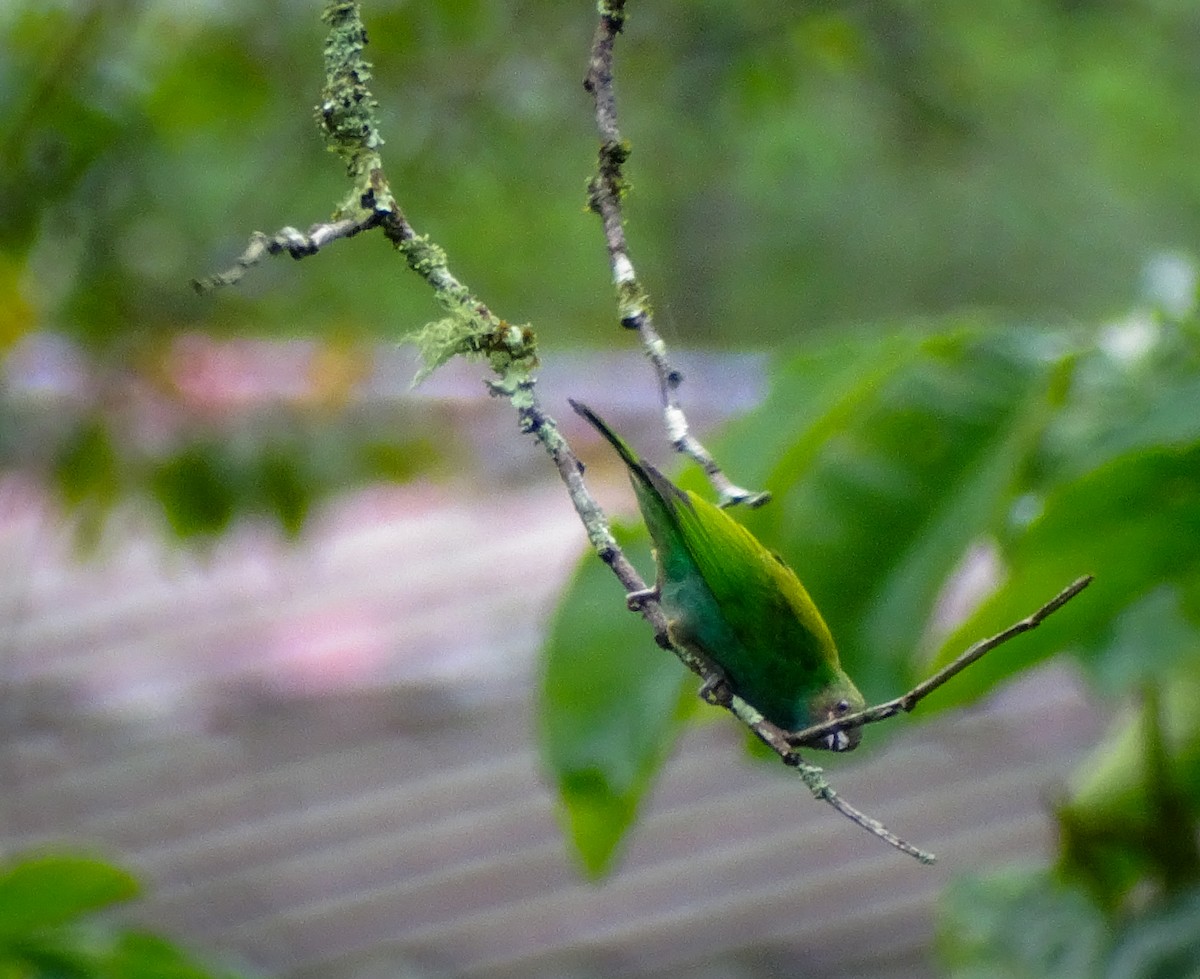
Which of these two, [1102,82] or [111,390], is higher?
[1102,82]

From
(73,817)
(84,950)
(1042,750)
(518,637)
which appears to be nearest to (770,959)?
(1042,750)

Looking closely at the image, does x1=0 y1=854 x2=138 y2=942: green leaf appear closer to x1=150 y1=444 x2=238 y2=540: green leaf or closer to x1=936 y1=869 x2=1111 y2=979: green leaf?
x1=936 y1=869 x2=1111 y2=979: green leaf

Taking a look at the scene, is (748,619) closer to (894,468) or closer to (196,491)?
(894,468)

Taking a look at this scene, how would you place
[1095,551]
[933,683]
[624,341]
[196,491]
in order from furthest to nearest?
1. [624,341]
2. [196,491]
3. [1095,551]
4. [933,683]

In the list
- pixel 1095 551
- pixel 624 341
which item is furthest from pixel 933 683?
pixel 624 341

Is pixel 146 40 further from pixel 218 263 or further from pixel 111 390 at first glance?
pixel 111 390
